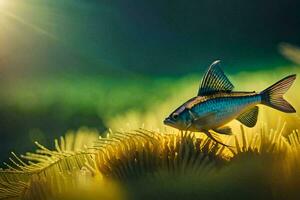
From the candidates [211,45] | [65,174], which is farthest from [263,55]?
[65,174]

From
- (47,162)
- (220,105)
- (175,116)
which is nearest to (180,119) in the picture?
(175,116)

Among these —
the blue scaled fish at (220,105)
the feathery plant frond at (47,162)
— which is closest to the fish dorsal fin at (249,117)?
the blue scaled fish at (220,105)

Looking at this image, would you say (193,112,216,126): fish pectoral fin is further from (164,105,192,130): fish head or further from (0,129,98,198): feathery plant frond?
(0,129,98,198): feathery plant frond

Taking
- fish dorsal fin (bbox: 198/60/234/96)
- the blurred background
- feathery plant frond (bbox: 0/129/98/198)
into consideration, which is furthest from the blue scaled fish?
feathery plant frond (bbox: 0/129/98/198)

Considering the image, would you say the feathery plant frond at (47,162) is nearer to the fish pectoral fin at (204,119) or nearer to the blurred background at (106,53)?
the blurred background at (106,53)

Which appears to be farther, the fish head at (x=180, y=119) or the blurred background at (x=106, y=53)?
the blurred background at (x=106, y=53)

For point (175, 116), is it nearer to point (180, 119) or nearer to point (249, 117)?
point (180, 119)
